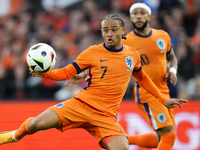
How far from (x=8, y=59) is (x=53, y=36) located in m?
1.52

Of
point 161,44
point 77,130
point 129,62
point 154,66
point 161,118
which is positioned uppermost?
point 161,44

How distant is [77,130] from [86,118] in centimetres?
240

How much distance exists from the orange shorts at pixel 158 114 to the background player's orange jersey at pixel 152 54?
0.40ft

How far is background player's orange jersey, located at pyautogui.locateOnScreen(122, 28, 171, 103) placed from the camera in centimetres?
557

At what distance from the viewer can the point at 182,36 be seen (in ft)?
32.4

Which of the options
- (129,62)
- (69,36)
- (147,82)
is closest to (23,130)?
(129,62)

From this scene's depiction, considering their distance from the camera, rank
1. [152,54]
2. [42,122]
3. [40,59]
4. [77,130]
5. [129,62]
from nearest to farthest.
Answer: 1. [40,59]
2. [42,122]
3. [129,62]
4. [152,54]
5. [77,130]

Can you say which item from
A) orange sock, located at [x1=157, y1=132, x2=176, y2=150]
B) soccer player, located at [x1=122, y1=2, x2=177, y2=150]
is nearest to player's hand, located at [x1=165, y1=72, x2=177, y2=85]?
soccer player, located at [x1=122, y1=2, x2=177, y2=150]

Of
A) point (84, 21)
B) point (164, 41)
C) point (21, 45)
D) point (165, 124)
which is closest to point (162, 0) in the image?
point (84, 21)

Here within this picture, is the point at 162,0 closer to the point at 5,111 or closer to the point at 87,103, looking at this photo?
the point at 5,111

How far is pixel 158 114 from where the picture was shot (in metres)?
5.55

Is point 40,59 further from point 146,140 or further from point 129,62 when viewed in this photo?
point 146,140

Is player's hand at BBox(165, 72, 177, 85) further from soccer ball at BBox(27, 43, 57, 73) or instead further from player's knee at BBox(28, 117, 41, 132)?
player's knee at BBox(28, 117, 41, 132)

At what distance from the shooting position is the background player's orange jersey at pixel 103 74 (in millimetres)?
4516
